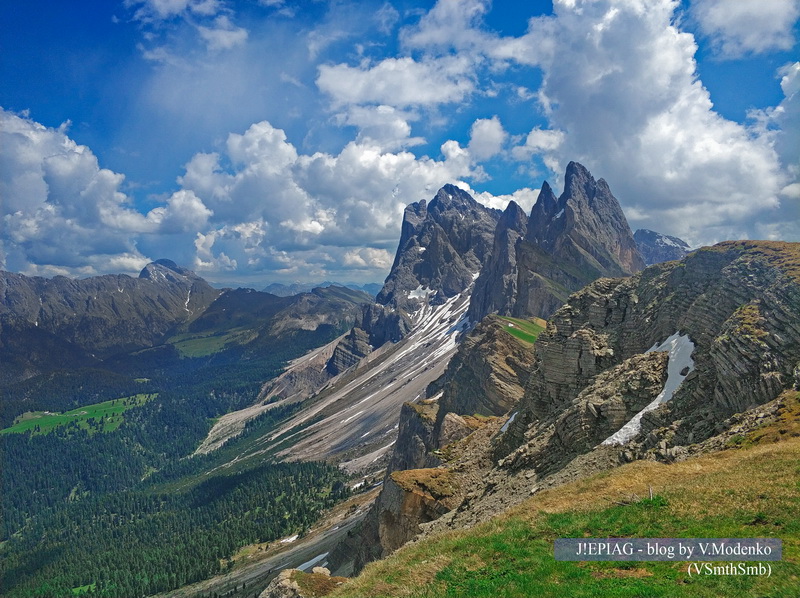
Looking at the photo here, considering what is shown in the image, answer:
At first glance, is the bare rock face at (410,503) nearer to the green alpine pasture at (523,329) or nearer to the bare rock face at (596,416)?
the bare rock face at (596,416)

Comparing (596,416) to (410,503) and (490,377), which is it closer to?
(410,503)

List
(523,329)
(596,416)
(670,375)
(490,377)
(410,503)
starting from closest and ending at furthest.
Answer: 1. (596,416)
2. (670,375)
3. (410,503)
4. (490,377)
5. (523,329)

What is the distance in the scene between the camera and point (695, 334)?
37.4 metres

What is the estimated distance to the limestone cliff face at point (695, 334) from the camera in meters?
28.5

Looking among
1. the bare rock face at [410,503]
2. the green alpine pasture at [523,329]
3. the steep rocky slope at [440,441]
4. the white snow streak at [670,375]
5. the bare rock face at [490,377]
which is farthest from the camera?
the green alpine pasture at [523,329]

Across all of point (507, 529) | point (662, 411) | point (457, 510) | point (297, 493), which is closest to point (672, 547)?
point (507, 529)

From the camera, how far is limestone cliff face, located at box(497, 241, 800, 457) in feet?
93.5

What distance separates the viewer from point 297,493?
18738 cm

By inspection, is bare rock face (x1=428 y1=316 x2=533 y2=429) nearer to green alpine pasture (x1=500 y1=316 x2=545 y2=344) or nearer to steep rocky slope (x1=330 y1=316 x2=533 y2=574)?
steep rocky slope (x1=330 y1=316 x2=533 y2=574)

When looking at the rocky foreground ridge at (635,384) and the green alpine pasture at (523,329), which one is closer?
the rocky foreground ridge at (635,384)

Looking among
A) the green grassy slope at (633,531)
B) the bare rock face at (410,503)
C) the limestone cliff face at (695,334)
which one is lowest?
the bare rock face at (410,503)

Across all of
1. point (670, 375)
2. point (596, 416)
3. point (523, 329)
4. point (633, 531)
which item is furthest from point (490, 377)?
point (633, 531)

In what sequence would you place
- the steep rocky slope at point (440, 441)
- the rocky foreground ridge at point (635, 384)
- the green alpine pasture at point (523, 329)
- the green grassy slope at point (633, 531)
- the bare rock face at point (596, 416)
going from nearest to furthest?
1. the green grassy slope at point (633, 531)
2. the rocky foreground ridge at point (635, 384)
3. the bare rock face at point (596, 416)
4. the steep rocky slope at point (440, 441)
5. the green alpine pasture at point (523, 329)

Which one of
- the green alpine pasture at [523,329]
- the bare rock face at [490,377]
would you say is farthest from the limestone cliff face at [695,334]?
the green alpine pasture at [523,329]
